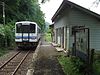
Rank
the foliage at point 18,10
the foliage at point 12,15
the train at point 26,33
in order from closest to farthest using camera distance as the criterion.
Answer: the train at point 26,33, the foliage at point 12,15, the foliage at point 18,10

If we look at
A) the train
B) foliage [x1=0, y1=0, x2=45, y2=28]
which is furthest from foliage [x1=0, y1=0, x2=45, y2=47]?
the train

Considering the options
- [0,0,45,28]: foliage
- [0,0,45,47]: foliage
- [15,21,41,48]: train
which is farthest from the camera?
[0,0,45,28]: foliage

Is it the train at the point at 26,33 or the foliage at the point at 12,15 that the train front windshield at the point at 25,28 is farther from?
the foliage at the point at 12,15

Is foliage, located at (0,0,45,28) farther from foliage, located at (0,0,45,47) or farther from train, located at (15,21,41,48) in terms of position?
train, located at (15,21,41,48)

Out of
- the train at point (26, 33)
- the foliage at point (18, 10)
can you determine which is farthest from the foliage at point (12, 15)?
the train at point (26, 33)

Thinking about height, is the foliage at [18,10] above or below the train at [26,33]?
above

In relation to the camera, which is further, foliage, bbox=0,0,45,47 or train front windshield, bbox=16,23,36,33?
foliage, bbox=0,0,45,47

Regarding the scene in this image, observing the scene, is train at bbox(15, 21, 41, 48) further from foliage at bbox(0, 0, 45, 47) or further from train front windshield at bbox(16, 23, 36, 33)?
foliage at bbox(0, 0, 45, 47)

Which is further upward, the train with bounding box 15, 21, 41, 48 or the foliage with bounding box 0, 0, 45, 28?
the foliage with bounding box 0, 0, 45, 28

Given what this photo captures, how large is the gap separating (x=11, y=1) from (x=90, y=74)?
3253 centimetres

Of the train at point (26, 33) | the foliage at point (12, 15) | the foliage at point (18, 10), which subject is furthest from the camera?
the foliage at point (18, 10)

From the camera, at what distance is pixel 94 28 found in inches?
793

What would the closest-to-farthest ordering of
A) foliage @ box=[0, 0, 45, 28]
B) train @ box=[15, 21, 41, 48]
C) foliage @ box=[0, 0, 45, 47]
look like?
train @ box=[15, 21, 41, 48]
foliage @ box=[0, 0, 45, 47]
foliage @ box=[0, 0, 45, 28]

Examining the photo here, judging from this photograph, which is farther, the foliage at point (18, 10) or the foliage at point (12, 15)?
the foliage at point (18, 10)
